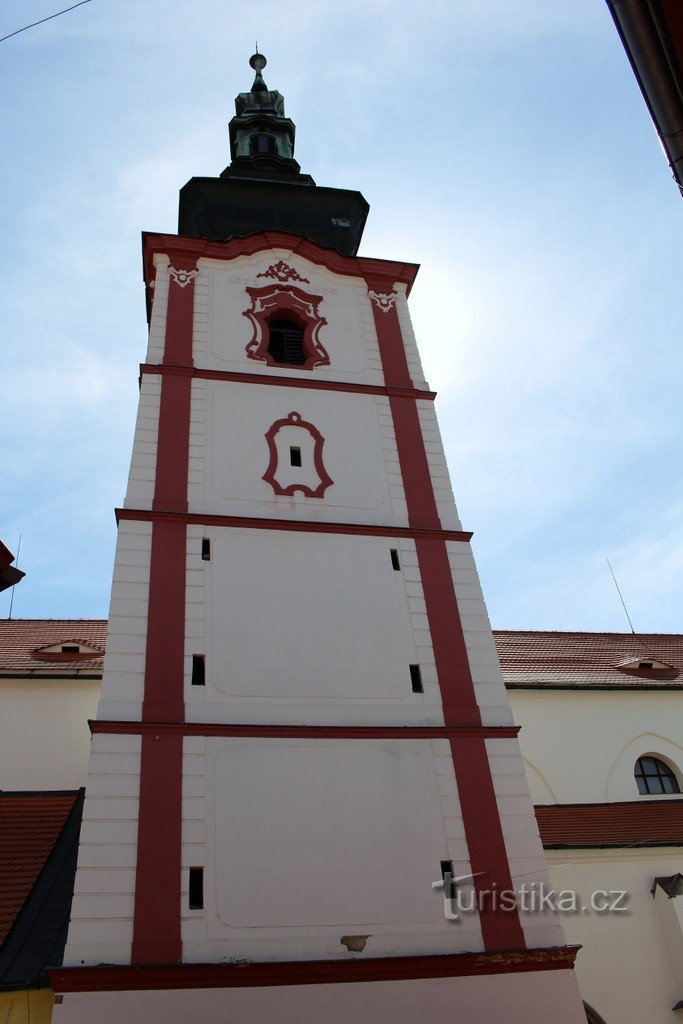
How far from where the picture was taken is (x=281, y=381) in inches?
467

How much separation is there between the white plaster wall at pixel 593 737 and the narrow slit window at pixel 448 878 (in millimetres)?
4329

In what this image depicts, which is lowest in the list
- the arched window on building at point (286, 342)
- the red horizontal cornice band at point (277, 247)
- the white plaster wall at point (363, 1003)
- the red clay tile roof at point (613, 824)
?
the white plaster wall at point (363, 1003)

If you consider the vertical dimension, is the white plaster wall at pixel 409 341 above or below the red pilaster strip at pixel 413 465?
above

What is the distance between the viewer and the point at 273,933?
7164 mm

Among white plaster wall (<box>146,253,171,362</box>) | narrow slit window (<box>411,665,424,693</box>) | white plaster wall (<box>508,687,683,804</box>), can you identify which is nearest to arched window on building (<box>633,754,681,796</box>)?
white plaster wall (<box>508,687,683,804</box>)

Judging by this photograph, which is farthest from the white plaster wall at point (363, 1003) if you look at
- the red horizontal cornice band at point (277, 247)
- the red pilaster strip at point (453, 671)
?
the red horizontal cornice band at point (277, 247)

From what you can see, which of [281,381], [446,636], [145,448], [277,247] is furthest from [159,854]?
[277,247]

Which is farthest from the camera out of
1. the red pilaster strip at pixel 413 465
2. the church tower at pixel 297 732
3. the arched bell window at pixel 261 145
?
the arched bell window at pixel 261 145

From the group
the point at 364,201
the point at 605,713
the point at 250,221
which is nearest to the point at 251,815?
the point at 605,713

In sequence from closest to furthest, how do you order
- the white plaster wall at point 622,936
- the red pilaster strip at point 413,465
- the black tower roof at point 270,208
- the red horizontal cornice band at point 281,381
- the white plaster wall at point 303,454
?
1. the white plaster wall at point 622,936
2. the white plaster wall at point 303,454
3. the red pilaster strip at point 413,465
4. the red horizontal cornice band at point 281,381
5. the black tower roof at point 270,208

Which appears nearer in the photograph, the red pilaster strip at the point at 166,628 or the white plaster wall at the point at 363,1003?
the white plaster wall at the point at 363,1003

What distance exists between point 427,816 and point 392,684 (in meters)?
1.39

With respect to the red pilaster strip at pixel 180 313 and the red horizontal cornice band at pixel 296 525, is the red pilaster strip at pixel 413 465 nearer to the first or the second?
the red horizontal cornice band at pixel 296 525

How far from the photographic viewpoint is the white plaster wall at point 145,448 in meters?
9.90
